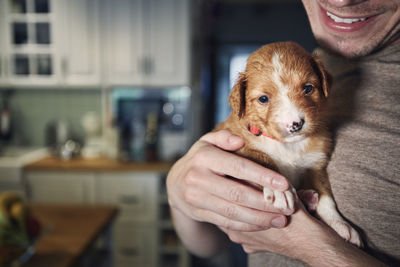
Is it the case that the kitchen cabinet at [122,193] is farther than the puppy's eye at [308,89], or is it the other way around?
the kitchen cabinet at [122,193]

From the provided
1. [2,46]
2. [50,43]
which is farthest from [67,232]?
[2,46]

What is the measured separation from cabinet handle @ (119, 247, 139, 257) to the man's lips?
2.66m

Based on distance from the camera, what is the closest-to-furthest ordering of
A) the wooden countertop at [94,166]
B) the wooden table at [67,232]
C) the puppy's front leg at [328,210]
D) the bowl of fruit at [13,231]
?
the puppy's front leg at [328,210], the bowl of fruit at [13,231], the wooden table at [67,232], the wooden countertop at [94,166]

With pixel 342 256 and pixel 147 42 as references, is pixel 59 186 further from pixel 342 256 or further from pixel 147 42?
pixel 342 256

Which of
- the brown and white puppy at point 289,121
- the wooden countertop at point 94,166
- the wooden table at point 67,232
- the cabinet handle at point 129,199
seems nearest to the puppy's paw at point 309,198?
the brown and white puppy at point 289,121

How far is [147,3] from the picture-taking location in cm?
287

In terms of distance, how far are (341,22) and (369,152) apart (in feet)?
0.85

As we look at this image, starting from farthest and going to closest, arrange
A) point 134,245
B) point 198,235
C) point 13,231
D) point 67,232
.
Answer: point 134,245 → point 67,232 → point 13,231 → point 198,235

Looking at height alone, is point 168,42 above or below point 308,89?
above

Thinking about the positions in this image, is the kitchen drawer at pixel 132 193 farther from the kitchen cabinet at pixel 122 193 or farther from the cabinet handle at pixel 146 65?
the cabinet handle at pixel 146 65

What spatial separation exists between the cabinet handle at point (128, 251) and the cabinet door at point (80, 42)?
1.60 meters

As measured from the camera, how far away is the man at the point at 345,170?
1.81 ft

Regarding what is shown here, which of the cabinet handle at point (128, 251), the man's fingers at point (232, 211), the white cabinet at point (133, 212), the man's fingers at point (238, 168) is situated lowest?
the cabinet handle at point (128, 251)

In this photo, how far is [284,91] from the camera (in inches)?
18.9
